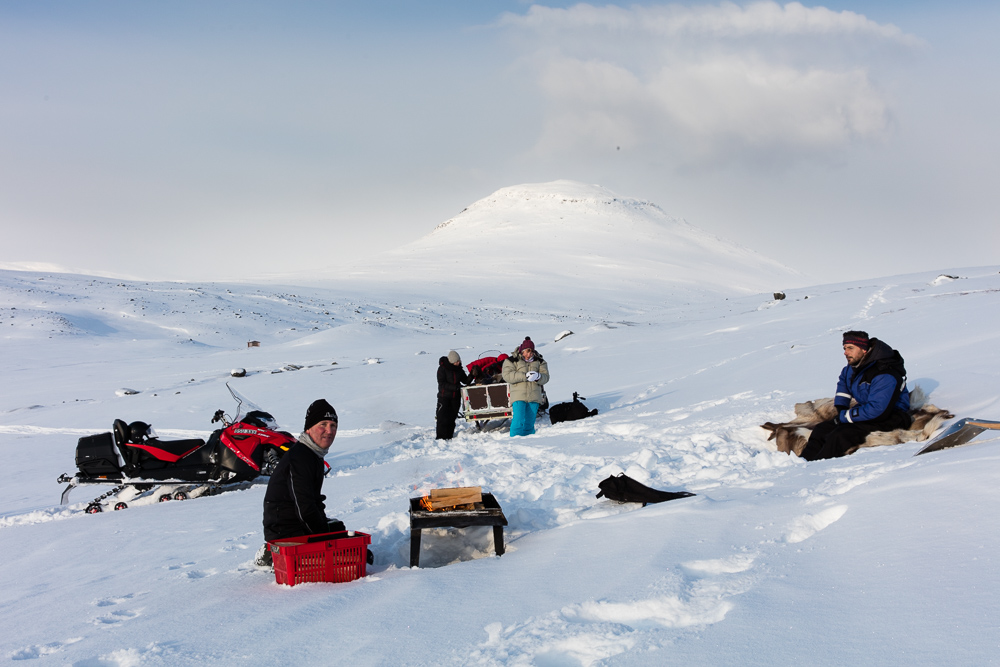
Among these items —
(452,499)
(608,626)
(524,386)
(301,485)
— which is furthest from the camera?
(524,386)

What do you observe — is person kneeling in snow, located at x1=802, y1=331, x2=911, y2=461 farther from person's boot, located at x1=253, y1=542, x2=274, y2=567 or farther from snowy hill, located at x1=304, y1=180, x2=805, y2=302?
snowy hill, located at x1=304, y1=180, x2=805, y2=302

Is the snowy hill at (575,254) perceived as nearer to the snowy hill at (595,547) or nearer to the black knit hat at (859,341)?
the snowy hill at (595,547)

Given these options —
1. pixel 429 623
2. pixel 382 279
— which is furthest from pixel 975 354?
pixel 382 279

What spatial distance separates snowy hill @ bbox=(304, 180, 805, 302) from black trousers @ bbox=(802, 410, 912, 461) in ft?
142

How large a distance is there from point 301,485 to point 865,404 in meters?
5.21

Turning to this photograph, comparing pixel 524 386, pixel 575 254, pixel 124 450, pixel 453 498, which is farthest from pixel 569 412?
pixel 575 254

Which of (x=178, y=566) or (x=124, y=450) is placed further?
(x=124, y=450)

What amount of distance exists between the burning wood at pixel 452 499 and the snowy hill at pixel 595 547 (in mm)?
364

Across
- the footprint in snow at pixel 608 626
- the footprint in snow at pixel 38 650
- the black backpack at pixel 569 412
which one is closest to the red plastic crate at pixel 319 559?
the footprint in snow at pixel 38 650

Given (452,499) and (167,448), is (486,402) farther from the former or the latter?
(452,499)

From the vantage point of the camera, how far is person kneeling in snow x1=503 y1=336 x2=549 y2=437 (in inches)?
392

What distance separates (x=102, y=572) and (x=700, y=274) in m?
71.1

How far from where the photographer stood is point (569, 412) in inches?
427

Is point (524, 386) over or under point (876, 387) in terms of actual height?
under
